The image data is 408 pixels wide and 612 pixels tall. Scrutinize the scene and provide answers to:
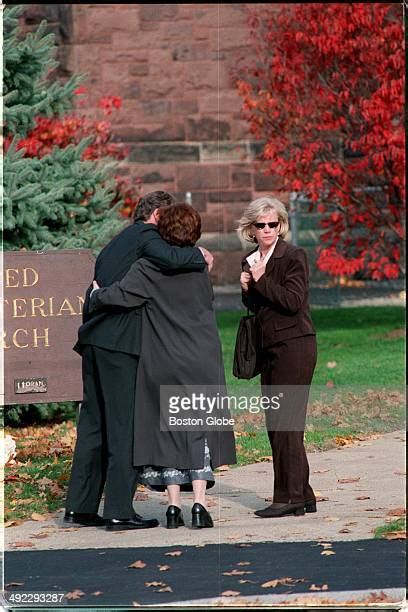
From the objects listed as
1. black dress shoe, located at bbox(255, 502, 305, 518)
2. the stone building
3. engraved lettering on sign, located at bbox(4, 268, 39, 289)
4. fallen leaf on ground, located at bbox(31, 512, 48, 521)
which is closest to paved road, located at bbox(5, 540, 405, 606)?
black dress shoe, located at bbox(255, 502, 305, 518)

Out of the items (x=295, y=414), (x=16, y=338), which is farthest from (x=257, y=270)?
(x=16, y=338)

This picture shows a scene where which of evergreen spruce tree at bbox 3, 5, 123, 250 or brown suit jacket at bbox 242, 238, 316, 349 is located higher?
evergreen spruce tree at bbox 3, 5, 123, 250

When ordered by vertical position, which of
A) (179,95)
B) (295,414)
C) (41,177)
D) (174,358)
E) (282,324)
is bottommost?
(295,414)

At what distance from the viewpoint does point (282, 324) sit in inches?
318

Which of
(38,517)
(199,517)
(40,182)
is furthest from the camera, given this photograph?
(40,182)

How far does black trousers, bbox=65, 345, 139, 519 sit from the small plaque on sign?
7.98 feet

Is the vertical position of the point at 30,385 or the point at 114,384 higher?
the point at 114,384

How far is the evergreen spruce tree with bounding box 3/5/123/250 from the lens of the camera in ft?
40.2

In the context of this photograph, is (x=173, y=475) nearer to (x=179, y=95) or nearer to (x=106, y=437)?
(x=106, y=437)

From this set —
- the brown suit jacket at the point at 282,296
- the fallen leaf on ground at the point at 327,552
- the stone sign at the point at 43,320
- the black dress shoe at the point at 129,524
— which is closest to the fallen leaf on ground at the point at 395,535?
the fallen leaf on ground at the point at 327,552

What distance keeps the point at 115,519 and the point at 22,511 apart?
1011mm

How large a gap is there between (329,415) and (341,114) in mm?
6512

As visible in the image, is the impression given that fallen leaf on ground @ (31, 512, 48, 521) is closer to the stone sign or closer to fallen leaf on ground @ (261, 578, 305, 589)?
the stone sign

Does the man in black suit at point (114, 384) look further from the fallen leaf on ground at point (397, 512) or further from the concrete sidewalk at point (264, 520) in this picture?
the fallen leaf on ground at point (397, 512)
